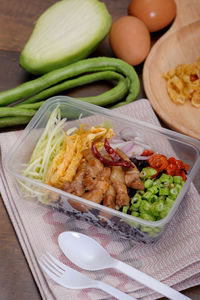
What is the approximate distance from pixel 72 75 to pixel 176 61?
566mm

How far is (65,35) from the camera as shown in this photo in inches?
69.7

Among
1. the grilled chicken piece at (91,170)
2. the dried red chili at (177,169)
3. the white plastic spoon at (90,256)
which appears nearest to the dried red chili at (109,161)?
the grilled chicken piece at (91,170)

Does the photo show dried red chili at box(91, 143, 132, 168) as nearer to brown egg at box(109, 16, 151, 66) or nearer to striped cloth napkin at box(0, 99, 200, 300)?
striped cloth napkin at box(0, 99, 200, 300)

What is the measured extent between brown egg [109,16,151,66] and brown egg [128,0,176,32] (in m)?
0.08

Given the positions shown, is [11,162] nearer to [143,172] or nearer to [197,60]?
[143,172]

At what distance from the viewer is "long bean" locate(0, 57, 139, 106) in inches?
65.3

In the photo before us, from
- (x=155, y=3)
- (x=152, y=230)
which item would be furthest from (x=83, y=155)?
(x=155, y=3)

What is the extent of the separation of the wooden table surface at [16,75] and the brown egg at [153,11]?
124 millimetres

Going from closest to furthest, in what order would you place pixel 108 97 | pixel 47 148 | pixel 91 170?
pixel 91 170 < pixel 47 148 < pixel 108 97

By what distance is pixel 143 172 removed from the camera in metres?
1.38

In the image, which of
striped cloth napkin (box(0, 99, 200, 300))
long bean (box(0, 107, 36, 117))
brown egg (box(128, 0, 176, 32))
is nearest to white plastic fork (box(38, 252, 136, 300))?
striped cloth napkin (box(0, 99, 200, 300))

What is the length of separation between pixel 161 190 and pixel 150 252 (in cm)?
21

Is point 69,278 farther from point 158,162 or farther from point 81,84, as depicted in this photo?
point 81,84

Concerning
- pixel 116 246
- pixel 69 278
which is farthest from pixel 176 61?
pixel 69 278
